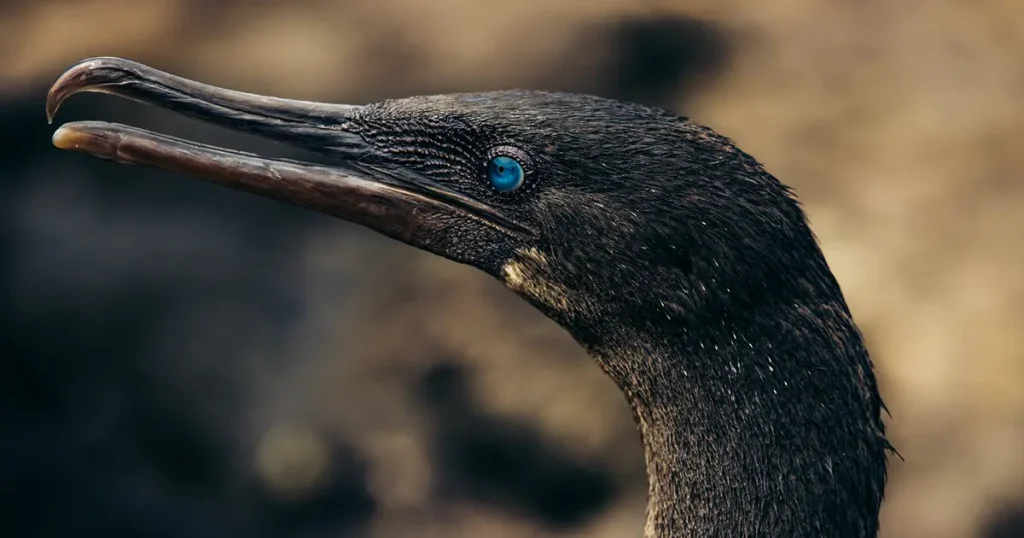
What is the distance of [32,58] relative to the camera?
488cm

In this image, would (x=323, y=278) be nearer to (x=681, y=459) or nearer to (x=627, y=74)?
(x=627, y=74)

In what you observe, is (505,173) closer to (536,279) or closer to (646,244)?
(536,279)

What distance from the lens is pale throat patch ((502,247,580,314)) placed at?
219 cm

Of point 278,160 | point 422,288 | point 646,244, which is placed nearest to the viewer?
point 646,244

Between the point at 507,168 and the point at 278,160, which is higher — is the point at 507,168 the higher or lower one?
the higher one

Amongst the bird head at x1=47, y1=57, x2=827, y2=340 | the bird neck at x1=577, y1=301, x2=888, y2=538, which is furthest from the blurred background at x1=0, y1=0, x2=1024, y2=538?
the bird head at x1=47, y1=57, x2=827, y2=340

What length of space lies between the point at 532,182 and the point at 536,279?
0.64ft

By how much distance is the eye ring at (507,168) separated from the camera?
216cm

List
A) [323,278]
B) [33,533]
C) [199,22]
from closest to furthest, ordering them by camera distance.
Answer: [33,533] < [323,278] < [199,22]

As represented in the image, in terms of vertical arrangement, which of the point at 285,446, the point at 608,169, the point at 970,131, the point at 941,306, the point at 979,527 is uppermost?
the point at 970,131

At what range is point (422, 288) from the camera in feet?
15.2

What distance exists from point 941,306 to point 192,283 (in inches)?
119

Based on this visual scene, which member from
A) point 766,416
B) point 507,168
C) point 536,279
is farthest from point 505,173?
point 766,416

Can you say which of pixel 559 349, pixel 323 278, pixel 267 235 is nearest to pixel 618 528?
pixel 559 349
